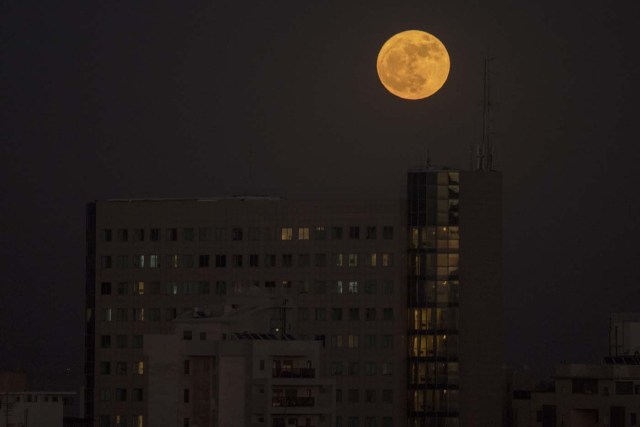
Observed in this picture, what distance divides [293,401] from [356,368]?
1646 inches

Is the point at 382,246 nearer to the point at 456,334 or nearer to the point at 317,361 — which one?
the point at 456,334

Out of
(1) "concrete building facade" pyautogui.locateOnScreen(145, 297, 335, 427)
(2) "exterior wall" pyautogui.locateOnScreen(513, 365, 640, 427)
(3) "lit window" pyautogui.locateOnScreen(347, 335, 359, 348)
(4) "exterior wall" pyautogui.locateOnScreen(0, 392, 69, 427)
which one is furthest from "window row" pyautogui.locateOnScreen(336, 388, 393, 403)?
(1) "concrete building facade" pyautogui.locateOnScreen(145, 297, 335, 427)

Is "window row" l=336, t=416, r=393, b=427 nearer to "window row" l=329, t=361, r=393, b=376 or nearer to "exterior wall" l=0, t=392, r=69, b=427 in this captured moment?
"window row" l=329, t=361, r=393, b=376

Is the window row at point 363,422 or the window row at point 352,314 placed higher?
the window row at point 352,314

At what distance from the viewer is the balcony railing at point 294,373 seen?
156500 mm

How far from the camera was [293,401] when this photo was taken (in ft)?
516

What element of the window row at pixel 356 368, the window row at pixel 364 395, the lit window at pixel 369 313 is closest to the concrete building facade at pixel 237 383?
the window row at pixel 364 395

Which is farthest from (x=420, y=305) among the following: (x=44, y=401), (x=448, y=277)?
(x=44, y=401)

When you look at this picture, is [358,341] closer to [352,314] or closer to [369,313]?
[352,314]

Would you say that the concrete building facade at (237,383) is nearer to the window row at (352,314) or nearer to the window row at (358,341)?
the window row at (358,341)

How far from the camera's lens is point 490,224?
197750 mm

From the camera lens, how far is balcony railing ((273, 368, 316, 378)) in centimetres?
15650

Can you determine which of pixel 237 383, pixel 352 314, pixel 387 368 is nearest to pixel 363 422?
pixel 387 368

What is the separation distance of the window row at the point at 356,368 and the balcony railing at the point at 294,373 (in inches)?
1577
